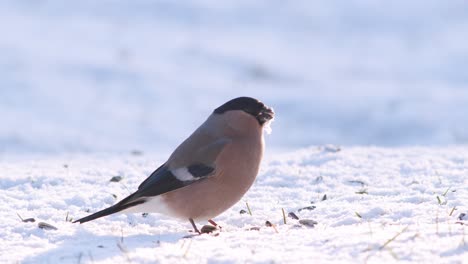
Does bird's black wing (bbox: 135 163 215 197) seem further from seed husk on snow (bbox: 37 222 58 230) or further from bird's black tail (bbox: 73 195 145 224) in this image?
seed husk on snow (bbox: 37 222 58 230)

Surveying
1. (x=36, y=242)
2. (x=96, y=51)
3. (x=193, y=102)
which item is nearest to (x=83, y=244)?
(x=36, y=242)

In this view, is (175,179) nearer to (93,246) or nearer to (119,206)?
(119,206)

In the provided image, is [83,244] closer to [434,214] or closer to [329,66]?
[434,214]

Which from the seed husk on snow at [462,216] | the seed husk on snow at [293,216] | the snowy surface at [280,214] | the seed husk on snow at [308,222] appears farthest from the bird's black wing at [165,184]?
the seed husk on snow at [462,216]

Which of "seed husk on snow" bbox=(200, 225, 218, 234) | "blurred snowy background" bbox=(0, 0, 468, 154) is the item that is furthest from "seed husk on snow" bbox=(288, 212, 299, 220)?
"blurred snowy background" bbox=(0, 0, 468, 154)

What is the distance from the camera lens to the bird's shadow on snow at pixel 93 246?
457 cm

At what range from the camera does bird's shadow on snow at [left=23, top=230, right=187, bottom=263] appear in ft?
15.0

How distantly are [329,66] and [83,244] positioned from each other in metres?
13.7

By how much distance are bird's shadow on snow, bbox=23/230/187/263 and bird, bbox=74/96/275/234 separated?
0.17 metres

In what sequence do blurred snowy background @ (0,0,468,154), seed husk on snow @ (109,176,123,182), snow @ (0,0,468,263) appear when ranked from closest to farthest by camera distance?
snow @ (0,0,468,263) → seed husk on snow @ (109,176,123,182) → blurred snowy background @ (0,0,468,154)

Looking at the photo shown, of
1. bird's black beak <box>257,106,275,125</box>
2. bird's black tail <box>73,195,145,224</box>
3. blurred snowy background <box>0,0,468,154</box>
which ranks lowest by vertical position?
bird's black tail <box>73,195,145,224</box>

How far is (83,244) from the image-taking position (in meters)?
4.90

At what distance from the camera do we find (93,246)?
15.8ft

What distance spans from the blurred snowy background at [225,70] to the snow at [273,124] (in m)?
0.05
